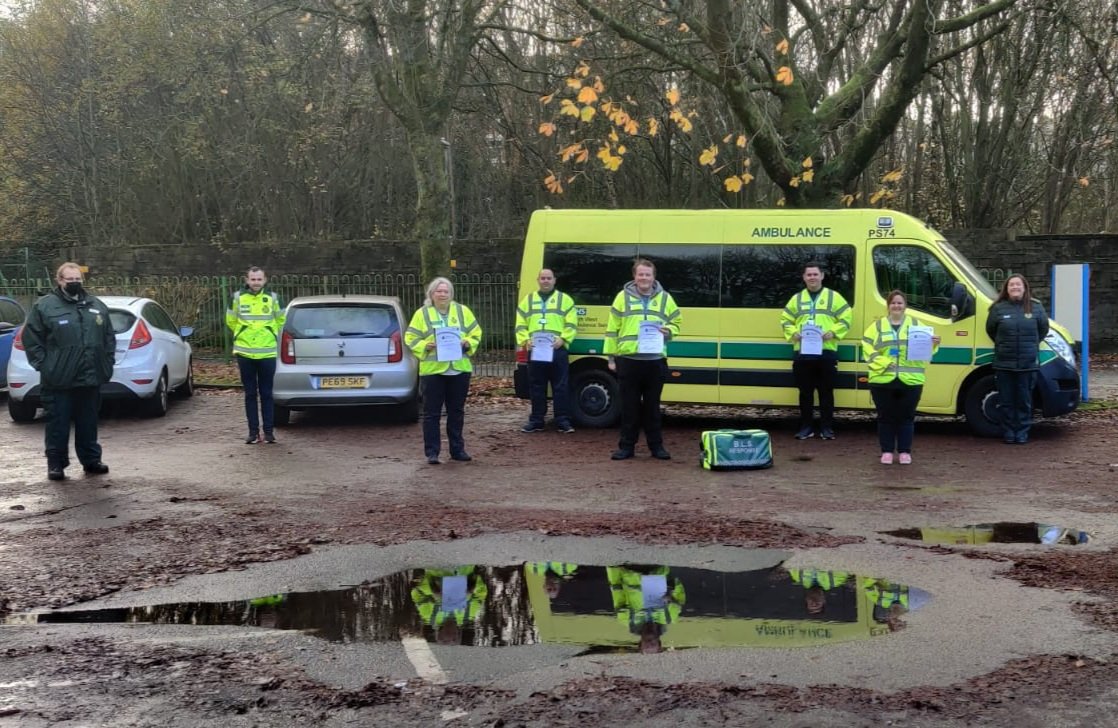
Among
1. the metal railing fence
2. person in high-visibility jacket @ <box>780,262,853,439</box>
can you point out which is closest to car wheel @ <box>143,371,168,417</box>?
the metal railing fence

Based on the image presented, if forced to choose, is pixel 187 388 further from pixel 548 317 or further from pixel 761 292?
pixel 761 292

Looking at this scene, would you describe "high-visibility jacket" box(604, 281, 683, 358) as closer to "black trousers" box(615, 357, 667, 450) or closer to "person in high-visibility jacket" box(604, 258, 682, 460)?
"person in high-visibility jacket" box(604, 258, 682, 460)

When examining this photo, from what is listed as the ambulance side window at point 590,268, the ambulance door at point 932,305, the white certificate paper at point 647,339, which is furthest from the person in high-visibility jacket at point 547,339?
the ambulance door at point 932,305

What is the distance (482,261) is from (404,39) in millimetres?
7222

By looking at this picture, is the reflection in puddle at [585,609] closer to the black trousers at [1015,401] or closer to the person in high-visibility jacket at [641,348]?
the person in high-visibility jacket at [641,348]

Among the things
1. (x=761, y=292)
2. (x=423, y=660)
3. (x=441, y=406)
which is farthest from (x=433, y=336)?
(x=423, y=660)

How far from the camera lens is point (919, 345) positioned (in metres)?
10.7

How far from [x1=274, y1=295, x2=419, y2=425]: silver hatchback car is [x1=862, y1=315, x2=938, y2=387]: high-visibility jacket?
535cm

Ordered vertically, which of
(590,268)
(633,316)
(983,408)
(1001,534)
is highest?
(590,268)

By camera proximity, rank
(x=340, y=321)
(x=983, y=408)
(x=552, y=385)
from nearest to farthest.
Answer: (x=983, y=408) → (x=552, y=385) → (x=340, y=321)

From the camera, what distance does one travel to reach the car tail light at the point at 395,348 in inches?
516

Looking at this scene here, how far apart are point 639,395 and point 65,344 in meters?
5.30

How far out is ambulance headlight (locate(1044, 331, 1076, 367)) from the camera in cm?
1205

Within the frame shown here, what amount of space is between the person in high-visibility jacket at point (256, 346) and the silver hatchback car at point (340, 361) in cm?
58
